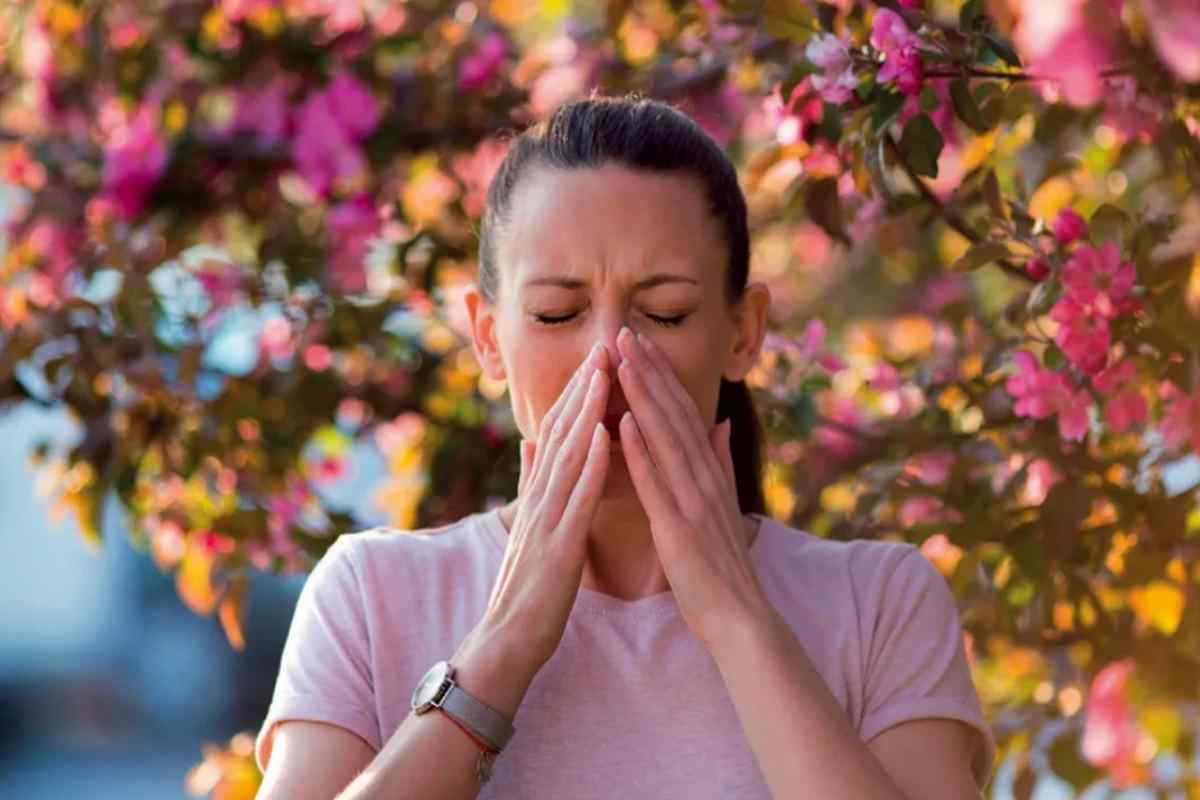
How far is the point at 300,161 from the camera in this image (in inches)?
147

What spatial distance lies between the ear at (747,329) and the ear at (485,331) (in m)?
0.28

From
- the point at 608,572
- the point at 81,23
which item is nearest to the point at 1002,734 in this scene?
the point at 608,572

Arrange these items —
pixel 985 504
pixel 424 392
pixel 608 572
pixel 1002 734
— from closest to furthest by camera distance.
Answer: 1. pixel 608 572
2. pixel 985 504
3. pixel 1002 734
4. pixel 424 392

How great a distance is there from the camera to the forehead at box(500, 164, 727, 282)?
2.12 metres

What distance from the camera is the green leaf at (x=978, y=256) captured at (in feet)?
7.58

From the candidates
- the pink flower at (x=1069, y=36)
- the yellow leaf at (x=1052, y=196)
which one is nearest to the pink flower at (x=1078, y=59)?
the pink flower at (x=1069, y=36)

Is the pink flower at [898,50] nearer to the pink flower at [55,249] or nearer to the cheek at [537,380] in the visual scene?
the cheek at [537,380]

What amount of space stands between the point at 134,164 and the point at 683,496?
82.1 inches

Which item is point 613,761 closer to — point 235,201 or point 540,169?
point 540,169

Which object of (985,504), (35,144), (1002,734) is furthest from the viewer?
(35,144)

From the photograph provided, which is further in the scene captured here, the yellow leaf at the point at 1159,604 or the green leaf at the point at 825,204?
the yellow leaf at the point at 1159,604

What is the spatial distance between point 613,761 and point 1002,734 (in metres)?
0.97

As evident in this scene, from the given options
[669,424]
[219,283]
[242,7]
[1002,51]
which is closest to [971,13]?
[1002,51]

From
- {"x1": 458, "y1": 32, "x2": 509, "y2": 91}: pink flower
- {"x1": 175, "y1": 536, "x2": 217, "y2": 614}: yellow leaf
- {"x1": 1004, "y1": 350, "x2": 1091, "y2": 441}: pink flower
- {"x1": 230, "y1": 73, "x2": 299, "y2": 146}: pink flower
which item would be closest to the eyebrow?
{"x1": 1004, "y1": 350, "x2": 1091, "y2": 441}: pink flower
